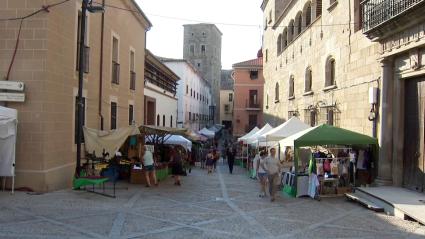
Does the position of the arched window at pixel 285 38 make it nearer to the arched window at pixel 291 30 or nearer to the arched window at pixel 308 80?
the arched window at pixel 291 30

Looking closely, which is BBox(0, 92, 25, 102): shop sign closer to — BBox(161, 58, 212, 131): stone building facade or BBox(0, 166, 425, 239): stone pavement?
BBox(0, 166, 425, 239): stone pavement

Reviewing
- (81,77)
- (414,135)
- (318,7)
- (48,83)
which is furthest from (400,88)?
(318,7)

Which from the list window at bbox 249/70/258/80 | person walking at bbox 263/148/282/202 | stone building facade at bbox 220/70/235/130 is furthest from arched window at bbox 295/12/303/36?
stone building facade at bbox 220/70/235/130

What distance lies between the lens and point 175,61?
5125cm

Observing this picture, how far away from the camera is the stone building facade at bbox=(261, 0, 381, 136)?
16.0 metres

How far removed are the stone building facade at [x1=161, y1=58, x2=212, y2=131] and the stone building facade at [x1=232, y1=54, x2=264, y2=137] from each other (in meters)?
5.02

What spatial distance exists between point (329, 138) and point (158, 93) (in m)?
20.1

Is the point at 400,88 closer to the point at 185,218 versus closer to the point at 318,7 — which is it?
the point at 185,218

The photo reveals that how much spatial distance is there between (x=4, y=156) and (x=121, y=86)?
387 inches

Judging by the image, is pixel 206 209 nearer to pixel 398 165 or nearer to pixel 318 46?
pixel 398 165

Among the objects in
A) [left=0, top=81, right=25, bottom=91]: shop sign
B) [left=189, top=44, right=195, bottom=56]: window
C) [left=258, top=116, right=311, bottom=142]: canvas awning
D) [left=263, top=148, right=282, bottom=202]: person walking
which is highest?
[left=189, top=44, right=195, bottom=56]: window

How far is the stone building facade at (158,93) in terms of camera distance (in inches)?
1164

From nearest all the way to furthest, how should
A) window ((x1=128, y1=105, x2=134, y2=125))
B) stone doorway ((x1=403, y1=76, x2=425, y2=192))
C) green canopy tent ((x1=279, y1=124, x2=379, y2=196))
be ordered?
stone doorway ((x1=403, y1=76, x2=425, y2=192)) → green canopy tent ((x1=279, y1=124, x2=379, y2=196)) → window ((x1=128, y1=105, x2=134, y2=125))

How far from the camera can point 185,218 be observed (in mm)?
10555
